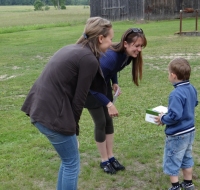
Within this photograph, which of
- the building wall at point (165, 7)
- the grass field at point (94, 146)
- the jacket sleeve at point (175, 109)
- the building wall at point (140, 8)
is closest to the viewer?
the jacket sleeve at point (175, 109)

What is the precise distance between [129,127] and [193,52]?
7.26 m

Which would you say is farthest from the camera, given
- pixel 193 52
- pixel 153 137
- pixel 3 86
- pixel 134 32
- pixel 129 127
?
→ pixel 193 52

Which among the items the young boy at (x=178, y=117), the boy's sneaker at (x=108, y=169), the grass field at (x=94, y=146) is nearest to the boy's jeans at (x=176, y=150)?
the young boy at (x=178, y=117)

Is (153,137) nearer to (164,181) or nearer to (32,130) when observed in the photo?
(164,181)

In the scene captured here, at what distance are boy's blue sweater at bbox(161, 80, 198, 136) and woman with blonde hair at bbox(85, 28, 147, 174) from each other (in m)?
0.53

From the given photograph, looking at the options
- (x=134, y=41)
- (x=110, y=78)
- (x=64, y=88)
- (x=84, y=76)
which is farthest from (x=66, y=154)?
(x=134, y=41)

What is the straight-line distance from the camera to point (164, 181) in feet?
12.4

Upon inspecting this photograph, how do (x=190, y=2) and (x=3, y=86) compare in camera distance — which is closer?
(x=3, y=86)

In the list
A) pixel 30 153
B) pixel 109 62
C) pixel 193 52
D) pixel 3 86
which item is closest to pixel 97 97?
pixel 109 62

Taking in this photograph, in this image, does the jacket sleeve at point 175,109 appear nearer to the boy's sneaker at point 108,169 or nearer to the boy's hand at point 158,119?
the boy's hand at point 158,119

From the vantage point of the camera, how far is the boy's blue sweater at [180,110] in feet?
10.1

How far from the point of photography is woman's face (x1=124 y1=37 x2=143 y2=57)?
11.3 ft

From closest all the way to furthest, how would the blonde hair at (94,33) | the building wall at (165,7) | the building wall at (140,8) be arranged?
the blonde hair at (94,33) → the building wall at (140,8) → the building wall at (165,7)

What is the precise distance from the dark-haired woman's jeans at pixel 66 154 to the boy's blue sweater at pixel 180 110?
832mm
